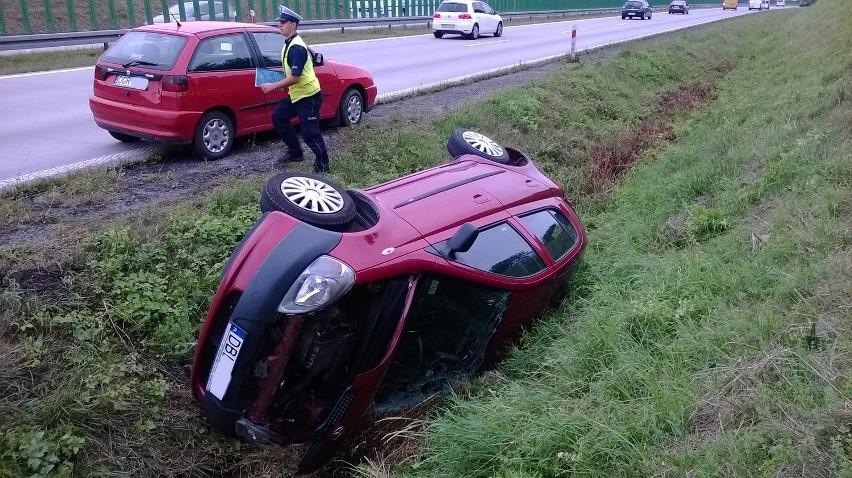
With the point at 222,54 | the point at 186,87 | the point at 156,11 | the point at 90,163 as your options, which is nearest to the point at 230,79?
the point at 222,54

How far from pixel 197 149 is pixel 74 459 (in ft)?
15.2

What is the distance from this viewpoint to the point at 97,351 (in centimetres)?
434

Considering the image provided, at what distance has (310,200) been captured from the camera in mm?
3986

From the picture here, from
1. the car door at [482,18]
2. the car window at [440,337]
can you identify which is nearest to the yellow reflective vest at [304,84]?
the car window at [440,337]

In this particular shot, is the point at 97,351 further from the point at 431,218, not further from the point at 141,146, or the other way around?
the point at 141,146

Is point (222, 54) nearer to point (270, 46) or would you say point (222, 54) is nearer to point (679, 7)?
A: point (270, 46)

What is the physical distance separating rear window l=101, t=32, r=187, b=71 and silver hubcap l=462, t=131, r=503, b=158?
12.1 feet

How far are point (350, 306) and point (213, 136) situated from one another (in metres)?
4.86

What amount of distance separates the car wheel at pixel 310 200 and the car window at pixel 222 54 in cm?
420

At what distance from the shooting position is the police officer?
7.20 m

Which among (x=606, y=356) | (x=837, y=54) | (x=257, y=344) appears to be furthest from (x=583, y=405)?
(x=837, y=54)

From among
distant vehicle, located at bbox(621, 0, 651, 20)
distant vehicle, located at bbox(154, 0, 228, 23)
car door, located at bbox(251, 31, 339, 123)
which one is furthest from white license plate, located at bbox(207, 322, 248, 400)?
distant vehicle, located at bbox(621, 0, 651, 20)

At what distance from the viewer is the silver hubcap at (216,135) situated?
7859 millimetres

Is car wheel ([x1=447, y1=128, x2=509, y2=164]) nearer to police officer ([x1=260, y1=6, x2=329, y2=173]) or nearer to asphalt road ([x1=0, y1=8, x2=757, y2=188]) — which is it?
police officer ([x1=260, y1=6, x2=329, y2=173])
